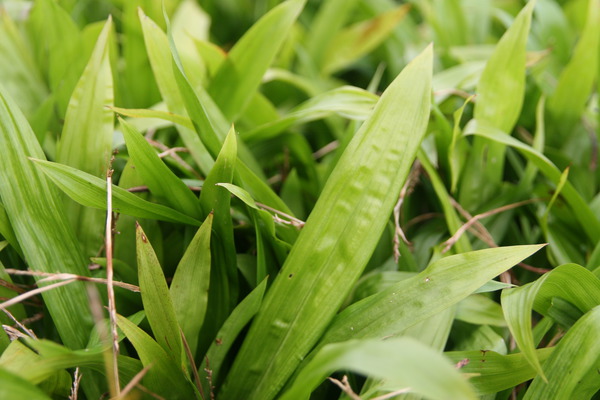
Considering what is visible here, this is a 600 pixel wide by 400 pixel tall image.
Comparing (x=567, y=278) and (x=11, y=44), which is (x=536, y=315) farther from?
(x=11, y=44)

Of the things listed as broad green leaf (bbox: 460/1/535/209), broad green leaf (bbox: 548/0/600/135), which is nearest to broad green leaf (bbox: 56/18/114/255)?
broad green leaf (bbox: 460/1/535/209)

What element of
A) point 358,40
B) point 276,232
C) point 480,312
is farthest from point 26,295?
point 358,40

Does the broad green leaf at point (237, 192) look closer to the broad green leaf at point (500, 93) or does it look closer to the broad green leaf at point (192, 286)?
the broad green leaf at point (192, 286)

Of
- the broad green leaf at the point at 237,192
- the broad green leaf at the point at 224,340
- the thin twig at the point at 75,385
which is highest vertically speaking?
the broad green leaf at the point at 237,192

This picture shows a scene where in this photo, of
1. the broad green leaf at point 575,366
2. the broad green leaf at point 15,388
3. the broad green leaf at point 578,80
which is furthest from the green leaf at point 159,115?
the broad green leaf at point 578,80

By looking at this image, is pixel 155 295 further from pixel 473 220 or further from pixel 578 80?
pixel 578 80

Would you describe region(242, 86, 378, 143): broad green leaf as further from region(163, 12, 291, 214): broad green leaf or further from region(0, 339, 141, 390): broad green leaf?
region(0, 339, 141, 390): broad green leaf
